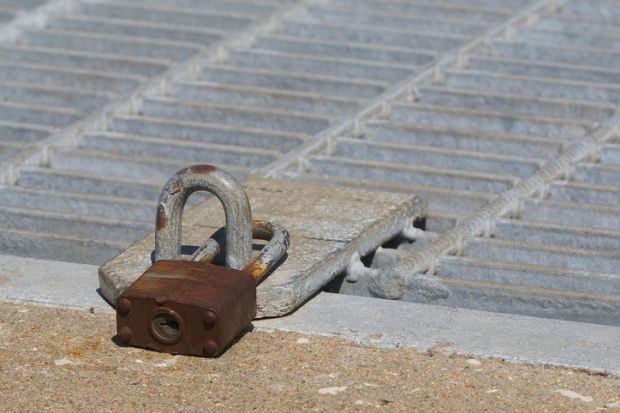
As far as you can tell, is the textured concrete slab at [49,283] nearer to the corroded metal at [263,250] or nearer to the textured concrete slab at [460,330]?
the corroded metal at [263,250]

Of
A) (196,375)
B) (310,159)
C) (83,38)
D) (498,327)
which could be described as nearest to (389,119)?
(310,159)

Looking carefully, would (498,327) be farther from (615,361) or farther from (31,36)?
(31,36)

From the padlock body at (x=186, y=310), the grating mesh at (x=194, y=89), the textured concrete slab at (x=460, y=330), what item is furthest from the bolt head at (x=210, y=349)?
the grating mesh at (x=194, y=89)

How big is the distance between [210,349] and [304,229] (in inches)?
56.8

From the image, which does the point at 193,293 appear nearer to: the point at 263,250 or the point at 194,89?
the point at 263,250

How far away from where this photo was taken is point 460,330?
5.78 m

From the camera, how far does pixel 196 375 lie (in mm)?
5352

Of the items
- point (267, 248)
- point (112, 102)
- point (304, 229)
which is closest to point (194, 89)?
point (112, 102)

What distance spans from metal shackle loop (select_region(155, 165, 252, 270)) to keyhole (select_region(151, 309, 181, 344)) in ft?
1.90

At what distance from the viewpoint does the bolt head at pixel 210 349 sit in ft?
17.7

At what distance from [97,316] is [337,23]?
570 cm

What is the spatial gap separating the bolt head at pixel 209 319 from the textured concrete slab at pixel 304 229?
533 mm

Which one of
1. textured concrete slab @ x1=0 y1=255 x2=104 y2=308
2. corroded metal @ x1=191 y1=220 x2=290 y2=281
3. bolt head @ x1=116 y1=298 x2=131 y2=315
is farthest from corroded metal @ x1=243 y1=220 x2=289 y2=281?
textured concrete slab @ x1=0 y1=255 x2=104 y2=308

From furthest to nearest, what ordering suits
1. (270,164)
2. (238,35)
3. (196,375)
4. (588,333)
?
(238,35)
(270,164)
(588,333)
(196,375)
